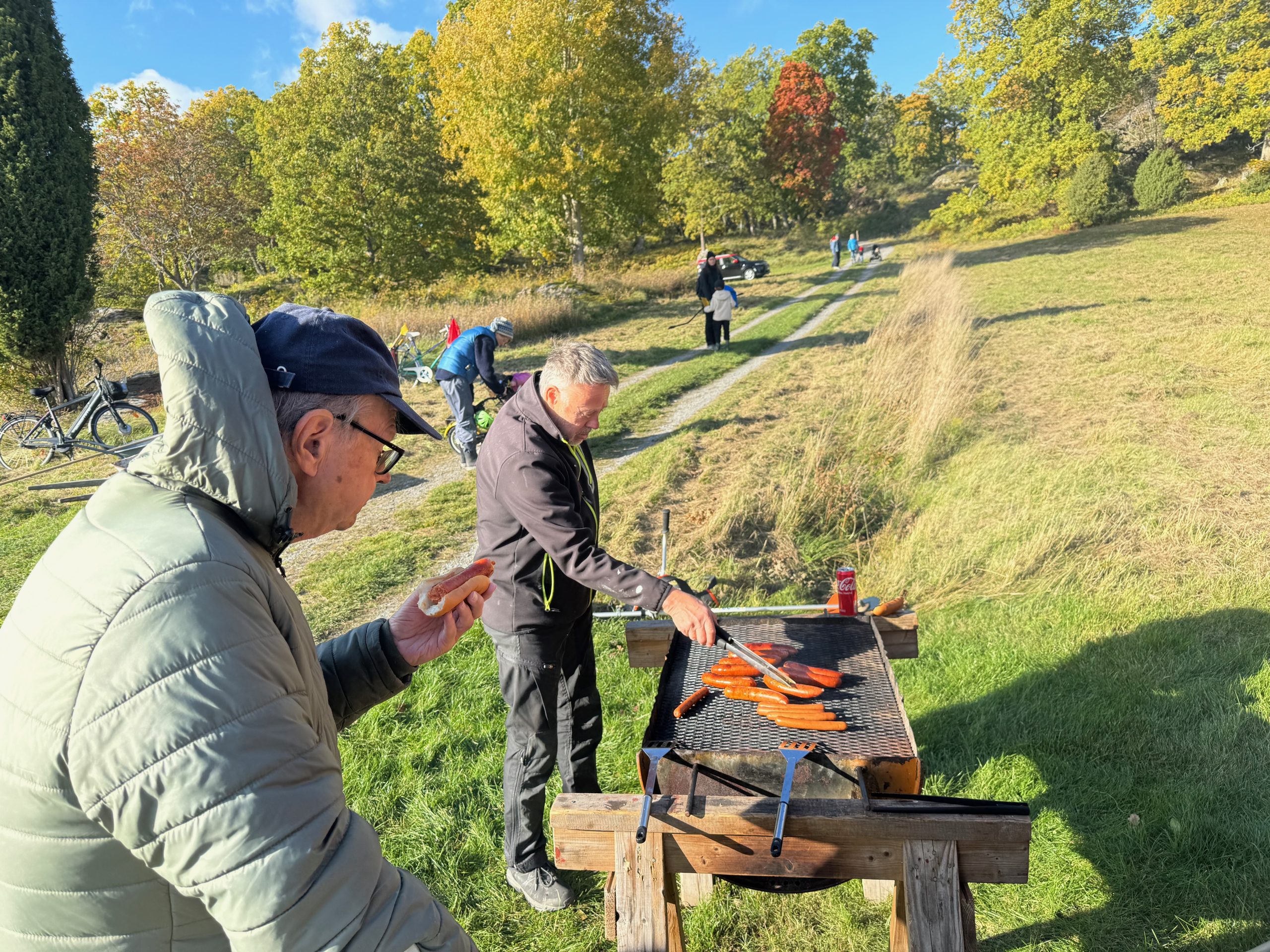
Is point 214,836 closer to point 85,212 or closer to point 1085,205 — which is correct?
point 85,212

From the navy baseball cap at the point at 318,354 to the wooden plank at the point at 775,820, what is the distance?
58.7 inches

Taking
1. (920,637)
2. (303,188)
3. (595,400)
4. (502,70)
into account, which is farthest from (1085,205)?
(595,400)

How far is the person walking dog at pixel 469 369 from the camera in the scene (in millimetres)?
9156

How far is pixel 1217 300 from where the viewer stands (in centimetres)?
1583

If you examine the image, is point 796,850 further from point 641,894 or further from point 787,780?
point 641,894

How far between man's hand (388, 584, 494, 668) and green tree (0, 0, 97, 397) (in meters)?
15.5

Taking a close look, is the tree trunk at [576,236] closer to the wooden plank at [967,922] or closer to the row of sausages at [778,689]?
the row of sausages at [778,689]

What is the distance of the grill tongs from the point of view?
9.48 ft

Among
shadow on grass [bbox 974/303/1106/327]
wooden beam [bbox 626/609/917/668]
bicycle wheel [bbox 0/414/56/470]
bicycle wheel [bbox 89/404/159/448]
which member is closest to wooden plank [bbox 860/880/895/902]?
wooden beam [bbox 626/609/917/668]

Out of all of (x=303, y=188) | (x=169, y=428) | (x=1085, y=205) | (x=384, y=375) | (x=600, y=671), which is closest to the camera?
(x=169, y=428)

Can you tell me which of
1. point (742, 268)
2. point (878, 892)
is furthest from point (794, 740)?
point (742, 268)

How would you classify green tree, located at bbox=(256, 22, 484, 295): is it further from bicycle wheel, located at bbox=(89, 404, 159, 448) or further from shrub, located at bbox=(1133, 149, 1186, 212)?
shrub, located at bbox=(1133, 149, 1186, 212)

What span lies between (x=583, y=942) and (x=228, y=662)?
278 centimetres

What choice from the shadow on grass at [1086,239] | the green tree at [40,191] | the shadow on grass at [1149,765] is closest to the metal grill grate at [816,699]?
the shadow on grass at [1149,765]
